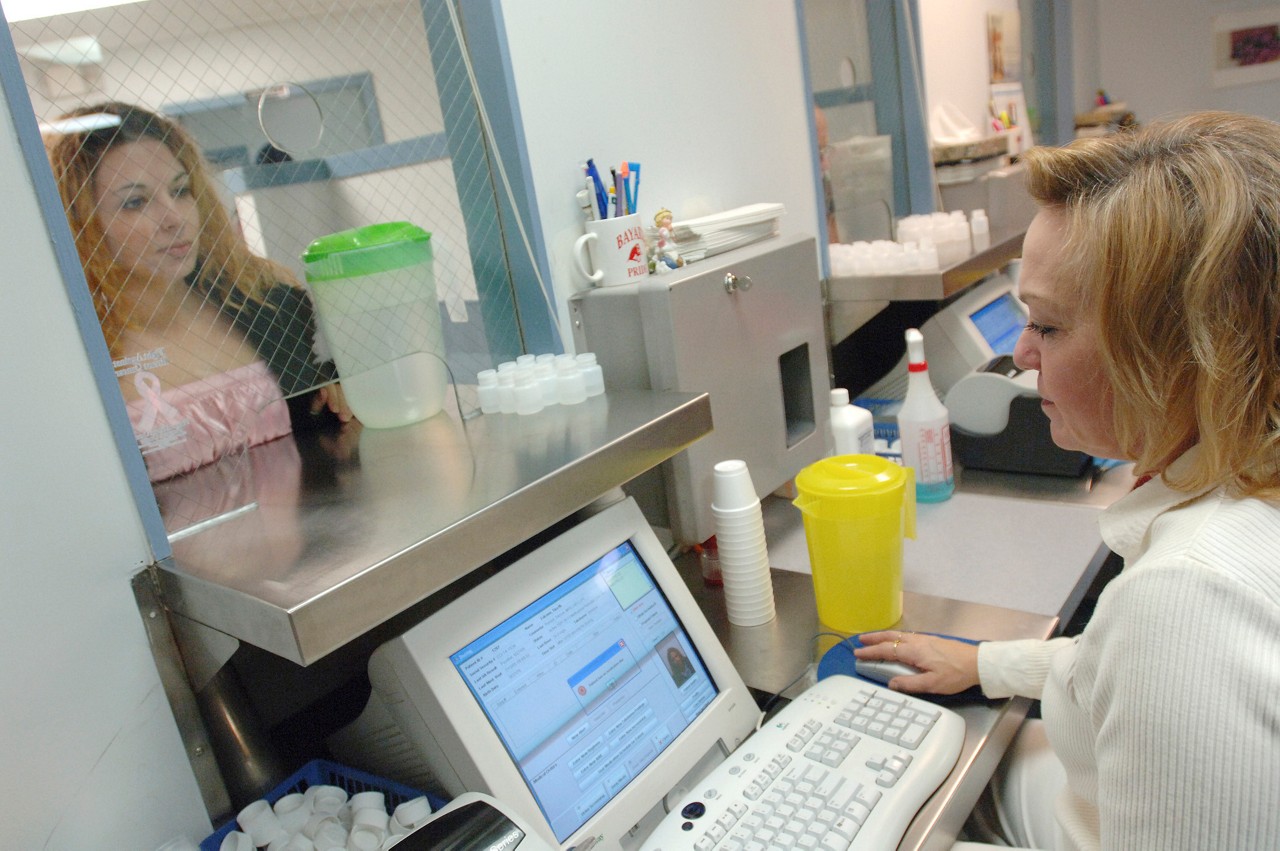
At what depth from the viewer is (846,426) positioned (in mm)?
1607

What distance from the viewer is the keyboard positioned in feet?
2.96

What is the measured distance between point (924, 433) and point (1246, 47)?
3.60 metres

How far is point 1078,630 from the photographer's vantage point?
1638 mm

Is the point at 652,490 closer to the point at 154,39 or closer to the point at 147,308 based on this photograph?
the point at 147,308

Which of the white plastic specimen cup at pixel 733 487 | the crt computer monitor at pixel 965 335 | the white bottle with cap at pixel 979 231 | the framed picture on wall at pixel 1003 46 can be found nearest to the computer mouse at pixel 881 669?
the white plastic specimen cup at pixel 733 487

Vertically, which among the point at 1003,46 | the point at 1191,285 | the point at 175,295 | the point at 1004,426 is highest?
the point at 1003,46

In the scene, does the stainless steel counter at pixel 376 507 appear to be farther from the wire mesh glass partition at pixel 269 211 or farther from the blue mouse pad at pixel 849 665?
the blue mouse pad at pixel 849 665

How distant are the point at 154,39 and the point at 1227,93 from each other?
15.0ft

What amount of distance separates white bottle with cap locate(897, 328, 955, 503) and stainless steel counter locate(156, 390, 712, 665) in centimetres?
65

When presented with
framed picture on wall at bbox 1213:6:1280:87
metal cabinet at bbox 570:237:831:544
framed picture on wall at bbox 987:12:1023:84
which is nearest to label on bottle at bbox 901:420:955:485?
metal cabinet at bbox 570:237:831:544

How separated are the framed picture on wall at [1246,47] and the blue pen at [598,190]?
397cm

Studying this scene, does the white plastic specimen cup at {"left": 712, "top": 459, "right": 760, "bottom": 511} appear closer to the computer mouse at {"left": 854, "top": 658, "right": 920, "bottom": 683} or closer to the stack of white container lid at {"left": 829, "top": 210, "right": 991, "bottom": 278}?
the computer mouse at {"left": 854, "top": 658, "right": 920, "bottom": 683}

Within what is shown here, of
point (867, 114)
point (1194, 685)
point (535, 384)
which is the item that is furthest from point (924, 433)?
point (867, 114)

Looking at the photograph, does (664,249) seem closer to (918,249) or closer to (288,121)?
(288,121)
